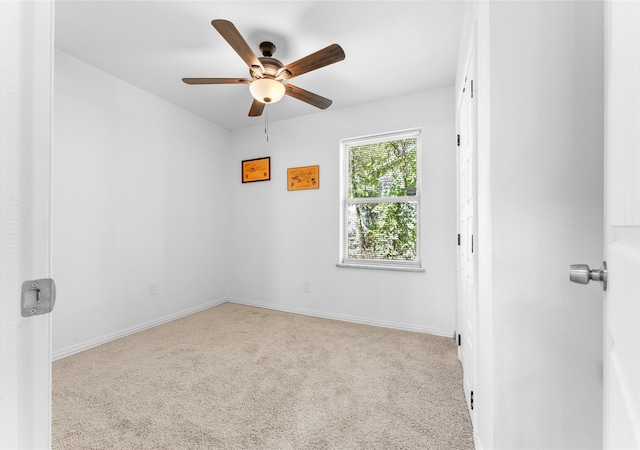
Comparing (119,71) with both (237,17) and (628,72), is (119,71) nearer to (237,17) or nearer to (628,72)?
(237,17)

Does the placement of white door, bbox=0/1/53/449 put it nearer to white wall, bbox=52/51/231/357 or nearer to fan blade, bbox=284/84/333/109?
fan blade, bbox=284/84/333/109

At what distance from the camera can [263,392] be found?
1910mm

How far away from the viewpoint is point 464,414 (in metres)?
1.68


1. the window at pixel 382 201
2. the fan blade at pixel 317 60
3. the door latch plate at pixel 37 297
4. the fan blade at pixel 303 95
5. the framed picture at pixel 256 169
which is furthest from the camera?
the framed picture at pixel 256 169

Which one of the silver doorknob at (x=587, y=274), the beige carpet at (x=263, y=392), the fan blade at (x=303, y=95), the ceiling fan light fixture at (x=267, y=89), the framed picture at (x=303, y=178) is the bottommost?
the beige carpet at (x=263, y=392)

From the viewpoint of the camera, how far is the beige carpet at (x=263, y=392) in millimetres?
1512

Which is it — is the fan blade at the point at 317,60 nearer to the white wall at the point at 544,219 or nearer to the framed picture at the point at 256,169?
the white wall at the point at 544,219

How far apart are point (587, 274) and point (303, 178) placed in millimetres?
3211

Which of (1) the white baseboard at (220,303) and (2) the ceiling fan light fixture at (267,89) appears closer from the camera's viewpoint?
(2) the ceiling fan light fixture at (267,89)

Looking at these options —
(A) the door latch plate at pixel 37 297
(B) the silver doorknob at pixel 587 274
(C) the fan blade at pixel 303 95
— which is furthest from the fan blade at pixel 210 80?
(B) the silver doorknob at pixel 587 274

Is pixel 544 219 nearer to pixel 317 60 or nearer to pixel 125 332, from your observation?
pixel 317 60

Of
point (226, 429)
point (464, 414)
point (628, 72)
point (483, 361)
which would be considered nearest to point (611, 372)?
point (628, 72)

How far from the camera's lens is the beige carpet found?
59.5 inches

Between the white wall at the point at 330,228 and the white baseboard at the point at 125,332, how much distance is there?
50 centimetres
